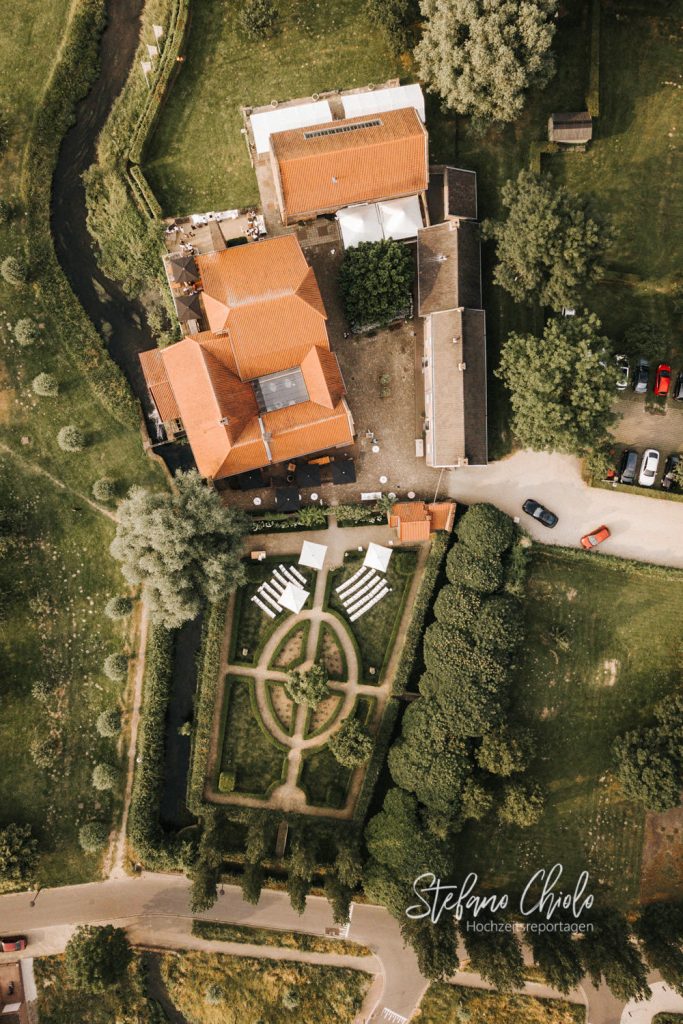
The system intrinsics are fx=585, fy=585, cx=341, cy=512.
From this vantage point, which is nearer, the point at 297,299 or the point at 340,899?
the point at 297,299

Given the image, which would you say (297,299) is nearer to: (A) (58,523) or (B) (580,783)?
(A) (58,523)

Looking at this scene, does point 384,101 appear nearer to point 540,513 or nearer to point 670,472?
point 540,513

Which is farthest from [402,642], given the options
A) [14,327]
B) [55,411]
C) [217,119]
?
[217,119]

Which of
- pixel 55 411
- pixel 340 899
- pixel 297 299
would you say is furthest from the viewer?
pixel 55 411

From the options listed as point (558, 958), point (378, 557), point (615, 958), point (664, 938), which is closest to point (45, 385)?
point (378, 557)

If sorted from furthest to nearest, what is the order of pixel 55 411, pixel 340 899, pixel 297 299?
pixel 55 411 → pixel 340 899 → pixel 297 299

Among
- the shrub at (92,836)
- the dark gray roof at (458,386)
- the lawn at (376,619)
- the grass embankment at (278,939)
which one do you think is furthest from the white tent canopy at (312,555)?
the grass embankment at (278,939)
